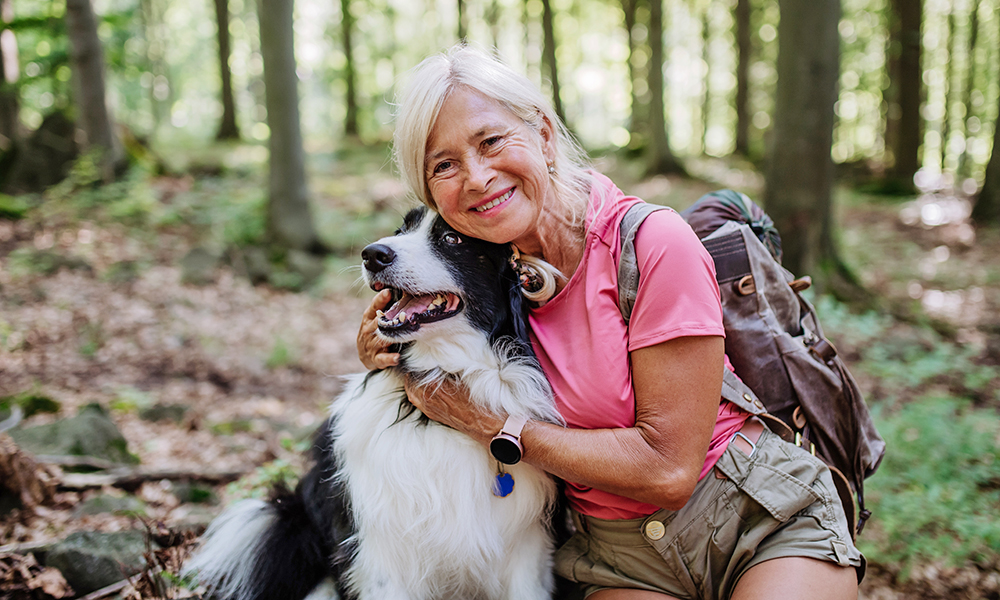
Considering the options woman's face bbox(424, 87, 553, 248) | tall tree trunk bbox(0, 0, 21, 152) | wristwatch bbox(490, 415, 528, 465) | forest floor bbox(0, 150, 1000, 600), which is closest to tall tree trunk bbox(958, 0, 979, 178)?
forest floor bbox(0, 150, 1000, 600)

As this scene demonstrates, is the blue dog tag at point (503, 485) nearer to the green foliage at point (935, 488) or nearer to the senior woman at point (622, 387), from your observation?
the senior woman at point (622, 387)

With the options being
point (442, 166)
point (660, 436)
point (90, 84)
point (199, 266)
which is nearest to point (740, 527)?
point (660, 436)

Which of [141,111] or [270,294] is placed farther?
[141,111]

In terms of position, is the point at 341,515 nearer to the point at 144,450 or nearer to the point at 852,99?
the point at 144,450

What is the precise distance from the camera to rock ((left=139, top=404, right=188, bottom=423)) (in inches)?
181

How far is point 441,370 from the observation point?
2139 millimetres

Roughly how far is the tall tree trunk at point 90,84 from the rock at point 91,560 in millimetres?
8637

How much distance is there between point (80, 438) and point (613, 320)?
3.35 metres

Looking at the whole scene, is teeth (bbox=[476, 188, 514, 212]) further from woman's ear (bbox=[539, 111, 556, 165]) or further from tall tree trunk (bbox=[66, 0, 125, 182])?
tall tree trunk (bbox=[66, 0, 125, 182])

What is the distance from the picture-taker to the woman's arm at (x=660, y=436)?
→ 177 cm

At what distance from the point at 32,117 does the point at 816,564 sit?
775 inches

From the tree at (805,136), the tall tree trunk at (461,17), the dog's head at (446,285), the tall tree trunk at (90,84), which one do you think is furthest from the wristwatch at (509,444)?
the tall tree trunk at (461,17)

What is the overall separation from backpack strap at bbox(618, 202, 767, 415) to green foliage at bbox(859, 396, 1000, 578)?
5.61ft

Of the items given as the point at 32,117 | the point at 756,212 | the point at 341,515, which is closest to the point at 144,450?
the point at 341,515
